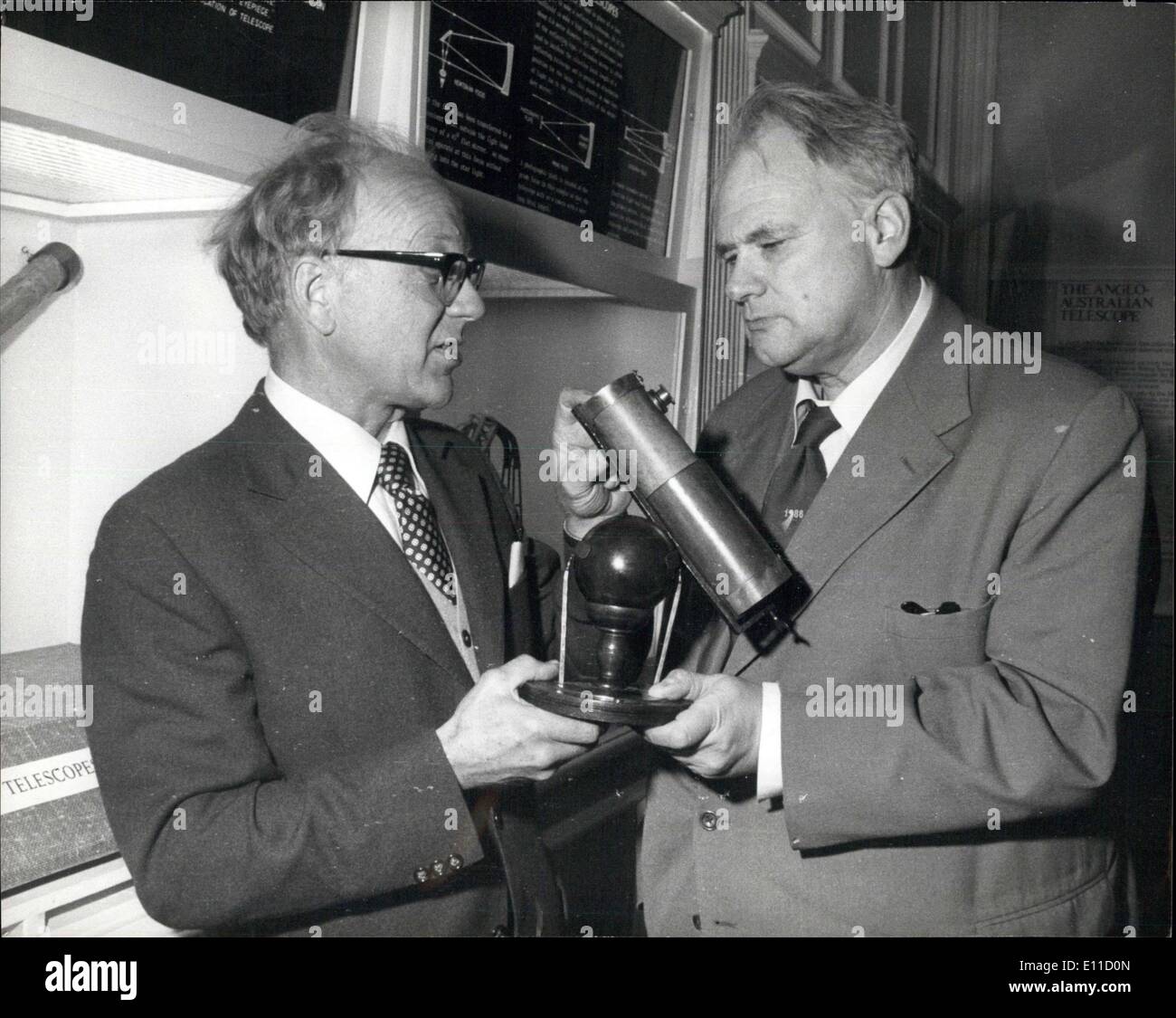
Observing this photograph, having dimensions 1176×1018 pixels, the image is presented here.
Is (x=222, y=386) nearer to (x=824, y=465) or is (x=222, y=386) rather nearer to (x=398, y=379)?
(x=398, y=379)

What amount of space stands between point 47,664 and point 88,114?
70cm

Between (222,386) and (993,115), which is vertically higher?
(993,115)

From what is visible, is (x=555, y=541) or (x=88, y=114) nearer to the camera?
(x=88, y=114)

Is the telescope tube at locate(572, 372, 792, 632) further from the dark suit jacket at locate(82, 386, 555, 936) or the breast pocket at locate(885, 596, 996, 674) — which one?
the dark suit jacket at locate(82, 386, 555, 936)

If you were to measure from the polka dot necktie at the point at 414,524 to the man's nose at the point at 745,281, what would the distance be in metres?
0.58

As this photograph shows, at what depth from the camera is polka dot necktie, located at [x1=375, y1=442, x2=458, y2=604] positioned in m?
1.40

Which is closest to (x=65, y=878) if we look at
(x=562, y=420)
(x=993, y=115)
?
(x=562, y=420)

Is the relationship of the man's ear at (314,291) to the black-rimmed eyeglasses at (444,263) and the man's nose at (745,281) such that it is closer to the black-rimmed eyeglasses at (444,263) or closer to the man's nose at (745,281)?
the black-rimmed eyeglasses at (444,263)

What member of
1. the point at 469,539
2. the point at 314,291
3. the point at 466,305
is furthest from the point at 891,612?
the point at 314,291

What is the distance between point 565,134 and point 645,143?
322 mm

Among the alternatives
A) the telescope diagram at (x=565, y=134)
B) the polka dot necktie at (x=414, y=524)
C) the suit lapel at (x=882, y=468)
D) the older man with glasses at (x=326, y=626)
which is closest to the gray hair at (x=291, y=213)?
the older man with glasses at (x=326, y=626)

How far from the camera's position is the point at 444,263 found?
135 centimetres

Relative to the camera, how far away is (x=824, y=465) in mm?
1513
